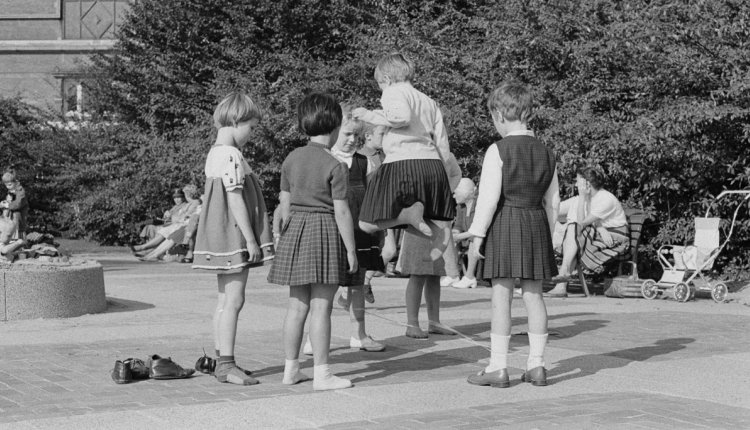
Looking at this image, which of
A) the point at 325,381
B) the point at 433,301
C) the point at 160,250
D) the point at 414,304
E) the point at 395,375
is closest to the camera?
the point at 325,381

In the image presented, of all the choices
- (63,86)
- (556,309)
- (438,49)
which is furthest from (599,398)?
(63,86)

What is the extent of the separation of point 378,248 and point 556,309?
4.12m

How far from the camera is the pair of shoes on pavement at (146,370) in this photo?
6680mm

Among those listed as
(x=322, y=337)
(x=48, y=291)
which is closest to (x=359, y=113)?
(x=322, y=337)

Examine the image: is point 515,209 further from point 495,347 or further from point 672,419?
point 672,419

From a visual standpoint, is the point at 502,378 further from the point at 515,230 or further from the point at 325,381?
the point at 325,381

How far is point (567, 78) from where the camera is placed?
16.4 meters

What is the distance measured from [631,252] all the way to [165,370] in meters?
8.96

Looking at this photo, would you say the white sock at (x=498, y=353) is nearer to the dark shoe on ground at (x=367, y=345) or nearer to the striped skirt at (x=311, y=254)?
the striped skirt at (x=311, y=254)

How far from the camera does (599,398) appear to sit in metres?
6.38

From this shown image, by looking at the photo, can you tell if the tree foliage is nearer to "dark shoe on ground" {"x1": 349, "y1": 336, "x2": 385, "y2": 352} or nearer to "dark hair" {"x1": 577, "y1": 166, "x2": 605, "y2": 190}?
"dark hair" {"x1": 577, "y1": 166, "x2": 605, "y2": 190}

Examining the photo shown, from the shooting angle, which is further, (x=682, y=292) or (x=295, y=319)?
(x=682, y=292)

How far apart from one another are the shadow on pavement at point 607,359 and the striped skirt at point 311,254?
5.32 ft

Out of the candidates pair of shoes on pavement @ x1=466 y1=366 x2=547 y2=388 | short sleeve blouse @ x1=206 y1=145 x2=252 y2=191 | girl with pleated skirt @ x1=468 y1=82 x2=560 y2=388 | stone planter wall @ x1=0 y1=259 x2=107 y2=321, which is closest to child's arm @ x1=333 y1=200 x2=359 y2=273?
short sleeve blouse @ x1=206 y1=145 x2=252 y2=191
